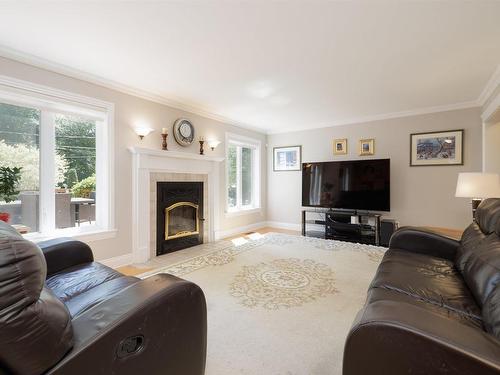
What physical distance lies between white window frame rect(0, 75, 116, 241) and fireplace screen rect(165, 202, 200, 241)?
82 cm

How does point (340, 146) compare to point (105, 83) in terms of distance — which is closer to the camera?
point (105, 83)

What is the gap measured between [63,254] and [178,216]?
228cm

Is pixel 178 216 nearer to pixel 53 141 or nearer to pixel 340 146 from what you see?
pixel 53 141

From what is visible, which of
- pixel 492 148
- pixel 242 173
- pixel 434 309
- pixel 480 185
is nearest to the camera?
pixel 434 309

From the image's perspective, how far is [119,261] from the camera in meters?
3.29

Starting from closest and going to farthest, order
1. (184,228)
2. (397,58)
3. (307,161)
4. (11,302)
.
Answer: (11,302) < (397,58) < (184,228) < (307,161)

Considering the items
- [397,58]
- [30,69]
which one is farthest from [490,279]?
[30,69]

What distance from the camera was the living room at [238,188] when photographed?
0.90 m

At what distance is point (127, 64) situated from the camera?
9.02 feet

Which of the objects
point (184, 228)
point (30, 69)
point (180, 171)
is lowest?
point (184, 228)

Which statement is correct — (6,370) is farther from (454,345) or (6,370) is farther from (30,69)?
(30,69)

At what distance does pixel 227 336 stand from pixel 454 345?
1.42 meters

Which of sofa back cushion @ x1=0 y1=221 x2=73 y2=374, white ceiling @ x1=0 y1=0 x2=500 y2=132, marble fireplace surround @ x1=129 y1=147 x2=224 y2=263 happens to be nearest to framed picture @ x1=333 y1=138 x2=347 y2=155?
white ceiling @ x1=0 y1=0 x2=500 y2=132

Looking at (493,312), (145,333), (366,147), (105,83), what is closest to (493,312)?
(493,312)
